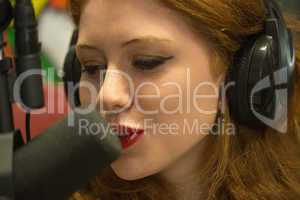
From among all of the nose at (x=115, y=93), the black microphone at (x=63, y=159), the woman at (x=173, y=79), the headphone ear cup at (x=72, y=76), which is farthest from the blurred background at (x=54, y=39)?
the black microphone at (x=63, y=159)

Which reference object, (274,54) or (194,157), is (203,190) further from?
(274,54)

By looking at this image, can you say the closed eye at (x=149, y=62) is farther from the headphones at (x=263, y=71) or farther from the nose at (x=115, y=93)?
the headphones at (x=263, y=71)

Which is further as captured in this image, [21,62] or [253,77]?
[253,77]

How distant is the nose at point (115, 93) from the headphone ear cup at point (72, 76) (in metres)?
0.20

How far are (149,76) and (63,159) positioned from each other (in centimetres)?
34

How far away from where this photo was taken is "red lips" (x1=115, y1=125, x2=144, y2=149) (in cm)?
74

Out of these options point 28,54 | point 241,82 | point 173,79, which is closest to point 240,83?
point 241,82

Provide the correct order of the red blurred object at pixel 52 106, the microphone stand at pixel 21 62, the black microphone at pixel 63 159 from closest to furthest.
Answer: the black microphone at pixel 63 159 < the microphone stand at pixel 21 62 < the red blurred object at pixel 52 106

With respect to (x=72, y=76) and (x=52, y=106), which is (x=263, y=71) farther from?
(x=52, y=106)

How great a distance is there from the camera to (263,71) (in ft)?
2.48

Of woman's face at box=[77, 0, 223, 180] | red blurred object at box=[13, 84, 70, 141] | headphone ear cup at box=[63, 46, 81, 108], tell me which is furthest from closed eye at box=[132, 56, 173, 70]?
red blurred object at box=[13, 84, 70, 141]

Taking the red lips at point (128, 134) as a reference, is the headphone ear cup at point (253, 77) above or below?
above

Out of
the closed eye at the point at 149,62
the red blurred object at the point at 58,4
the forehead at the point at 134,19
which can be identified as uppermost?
the red blurred object at the point at 58,4

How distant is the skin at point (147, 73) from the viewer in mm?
735
